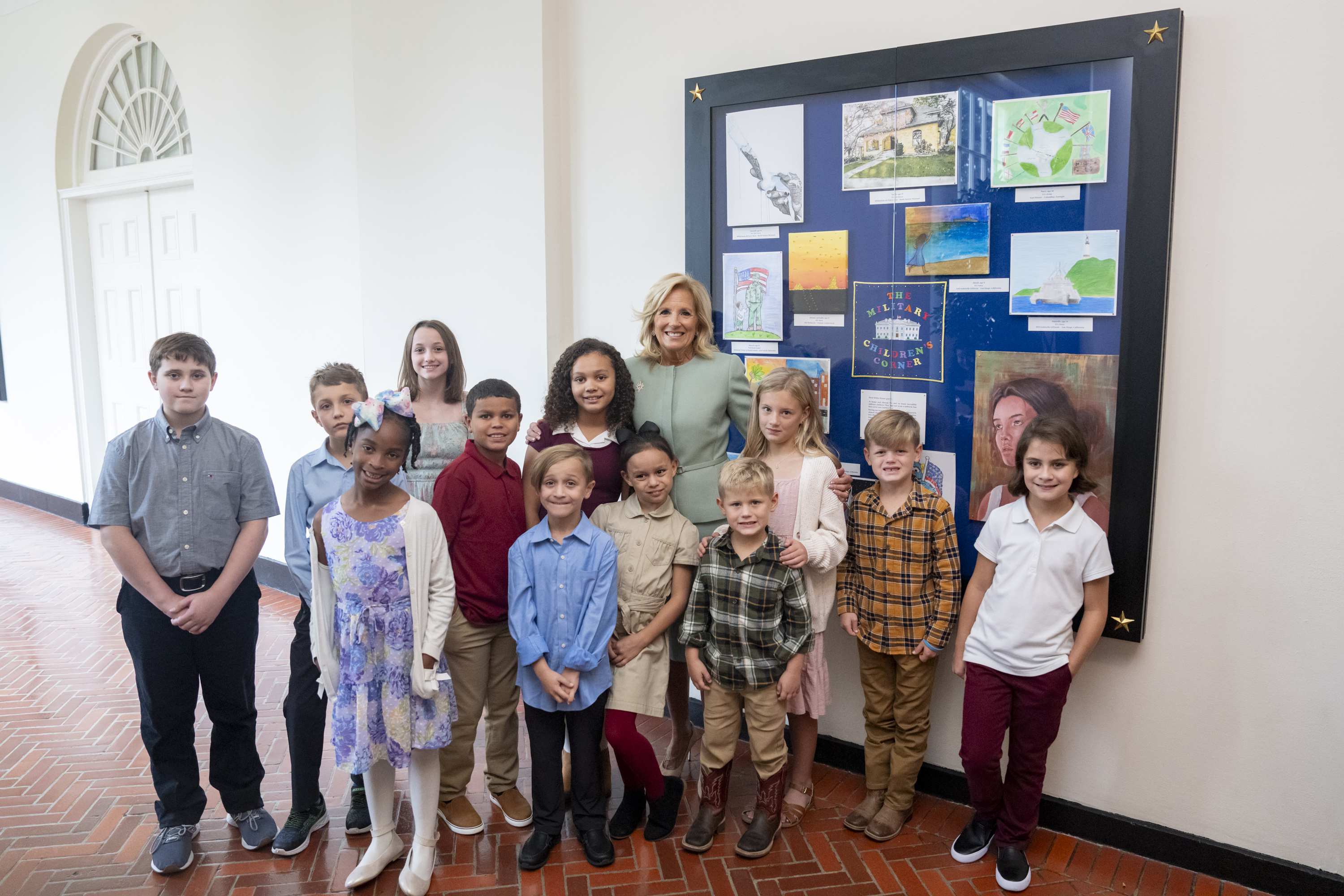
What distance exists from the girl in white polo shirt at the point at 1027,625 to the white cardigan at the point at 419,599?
5.68ft

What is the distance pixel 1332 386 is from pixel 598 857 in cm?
270

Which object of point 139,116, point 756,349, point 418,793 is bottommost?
point 418,793

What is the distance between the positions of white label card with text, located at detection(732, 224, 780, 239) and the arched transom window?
15.7 ft

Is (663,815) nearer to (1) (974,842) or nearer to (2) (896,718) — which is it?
(2) (896,718)

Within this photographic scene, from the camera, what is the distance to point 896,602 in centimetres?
315

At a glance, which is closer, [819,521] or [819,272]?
[819,521]

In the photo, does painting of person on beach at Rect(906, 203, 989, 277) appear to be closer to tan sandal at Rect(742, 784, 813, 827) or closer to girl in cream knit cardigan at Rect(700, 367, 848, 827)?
girl in cream knit cardigan at Rect(700, 367, 848, 827)

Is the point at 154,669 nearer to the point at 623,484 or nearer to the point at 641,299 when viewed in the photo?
the point at 623,484

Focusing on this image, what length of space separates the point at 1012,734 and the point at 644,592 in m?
1.31

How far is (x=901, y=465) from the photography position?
122 inches

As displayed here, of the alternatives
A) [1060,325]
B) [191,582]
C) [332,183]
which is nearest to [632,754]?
[191,582]

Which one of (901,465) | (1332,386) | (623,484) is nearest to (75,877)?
(623,484)

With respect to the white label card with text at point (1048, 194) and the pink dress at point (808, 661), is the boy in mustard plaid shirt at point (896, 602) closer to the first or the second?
the pink dress at point (808, 661)

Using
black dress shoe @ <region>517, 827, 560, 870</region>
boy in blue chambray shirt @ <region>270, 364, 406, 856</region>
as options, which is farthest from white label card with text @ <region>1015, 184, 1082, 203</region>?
black dress shoe @ <region>517, 827, 560, 870</region>
